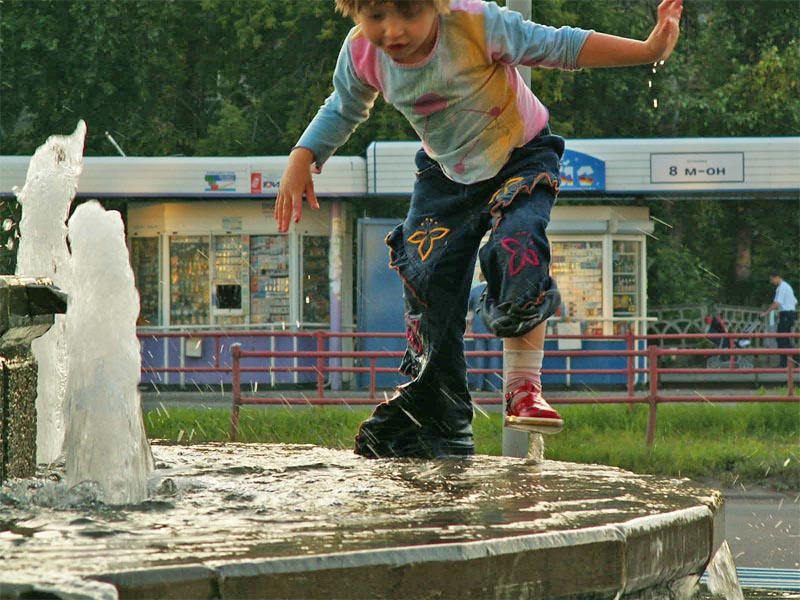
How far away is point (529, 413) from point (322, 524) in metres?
1.46

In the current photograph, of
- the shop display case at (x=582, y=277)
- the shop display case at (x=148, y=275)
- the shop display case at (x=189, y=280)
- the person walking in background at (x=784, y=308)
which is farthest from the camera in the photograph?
the person walking in background at (x=784, y=308)

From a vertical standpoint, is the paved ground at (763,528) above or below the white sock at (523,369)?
below

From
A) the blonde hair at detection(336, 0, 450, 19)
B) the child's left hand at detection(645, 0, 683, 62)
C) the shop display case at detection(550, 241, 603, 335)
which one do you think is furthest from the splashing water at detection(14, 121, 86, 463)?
the shop display case at detection(550, 241, 603, 335)

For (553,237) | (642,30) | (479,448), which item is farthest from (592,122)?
(479,448)

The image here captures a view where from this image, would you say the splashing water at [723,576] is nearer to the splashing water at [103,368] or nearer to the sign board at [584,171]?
the splashing water at [103,368]

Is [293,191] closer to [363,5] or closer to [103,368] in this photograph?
[363,5]

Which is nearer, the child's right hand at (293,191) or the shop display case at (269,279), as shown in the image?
the child's right hand at (293,191)

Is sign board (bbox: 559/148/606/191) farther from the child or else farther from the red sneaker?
the red sneaker

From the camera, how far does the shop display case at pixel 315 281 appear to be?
913 inches

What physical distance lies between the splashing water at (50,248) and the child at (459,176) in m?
1.28

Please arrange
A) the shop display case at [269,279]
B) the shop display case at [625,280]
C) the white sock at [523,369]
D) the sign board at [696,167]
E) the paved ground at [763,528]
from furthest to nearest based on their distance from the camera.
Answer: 1. the shop display case at [269,279]
2. the shop display case at [625,280]
3. the sign board at [696,167]
4. the paved ground at [763,528]
5. the white sock at [523,369]

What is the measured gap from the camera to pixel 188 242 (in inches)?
912

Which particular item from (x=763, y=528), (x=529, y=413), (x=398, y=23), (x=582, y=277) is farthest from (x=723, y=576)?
(x=582, y=277)

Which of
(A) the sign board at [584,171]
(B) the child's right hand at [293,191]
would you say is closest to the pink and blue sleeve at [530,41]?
(B) the child's right hand at [293,191]
